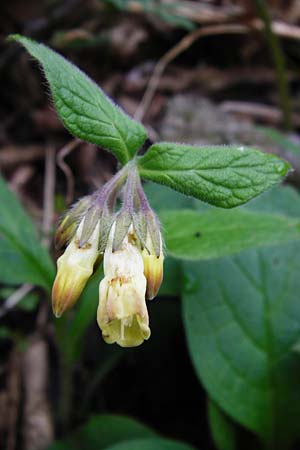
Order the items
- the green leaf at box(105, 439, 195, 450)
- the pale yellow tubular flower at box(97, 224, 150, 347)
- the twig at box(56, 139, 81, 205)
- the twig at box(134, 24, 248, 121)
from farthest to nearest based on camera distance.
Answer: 1. the twig at box(134, 24, 248, 121)
2. the twig at box(56, 139, 81, 205)
3. the green leaf at box(105, 439, 195, 450)
4. the pale yellow tubular flower at box(97, 224, 150, 347)

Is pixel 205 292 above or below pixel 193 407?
above

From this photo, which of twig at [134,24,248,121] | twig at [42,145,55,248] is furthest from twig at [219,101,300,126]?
twig at [42,145,55,248]

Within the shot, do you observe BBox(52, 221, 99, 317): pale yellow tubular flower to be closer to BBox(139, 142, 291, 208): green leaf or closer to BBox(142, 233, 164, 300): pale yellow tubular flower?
BBox(142, 233, 164, 300): pale yellow tubular flower

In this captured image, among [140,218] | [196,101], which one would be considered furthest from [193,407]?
[196,101]

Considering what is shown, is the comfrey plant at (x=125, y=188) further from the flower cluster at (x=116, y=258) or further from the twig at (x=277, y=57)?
the twig at (x=277, y=57)

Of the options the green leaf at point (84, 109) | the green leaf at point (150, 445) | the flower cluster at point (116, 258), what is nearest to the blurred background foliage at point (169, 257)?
the green leaf at point (150, 445)

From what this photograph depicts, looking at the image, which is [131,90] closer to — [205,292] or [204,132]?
[204,132]
